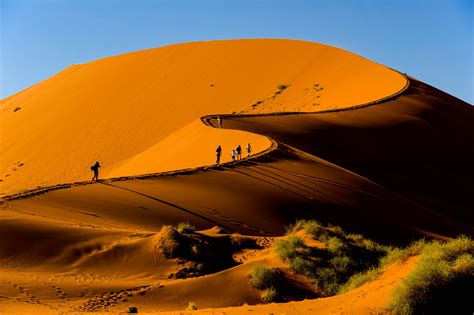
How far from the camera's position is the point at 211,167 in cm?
2845

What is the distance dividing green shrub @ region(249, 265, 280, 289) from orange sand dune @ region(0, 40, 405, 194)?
68.5ft

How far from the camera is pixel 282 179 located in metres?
28.1

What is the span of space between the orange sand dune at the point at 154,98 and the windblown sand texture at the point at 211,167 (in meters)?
0.23

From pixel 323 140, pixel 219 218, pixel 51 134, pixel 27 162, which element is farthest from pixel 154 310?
pixel 51 134

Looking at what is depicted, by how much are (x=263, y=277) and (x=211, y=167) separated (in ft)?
43.2

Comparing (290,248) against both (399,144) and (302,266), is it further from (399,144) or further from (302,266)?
(399,144)

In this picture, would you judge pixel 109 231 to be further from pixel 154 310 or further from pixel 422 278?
pixel 422 278

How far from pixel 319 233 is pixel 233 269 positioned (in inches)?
135

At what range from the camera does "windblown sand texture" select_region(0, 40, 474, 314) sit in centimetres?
1569

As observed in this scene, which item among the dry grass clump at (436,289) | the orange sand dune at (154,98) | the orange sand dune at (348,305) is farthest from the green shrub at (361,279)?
the orange sand dune at (154,98)

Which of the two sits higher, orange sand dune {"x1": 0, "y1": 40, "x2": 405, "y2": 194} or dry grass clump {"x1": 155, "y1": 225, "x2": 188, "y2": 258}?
orange sand dune {"x1": 0, "y1": 40, "x2": 405, "y2": 194}

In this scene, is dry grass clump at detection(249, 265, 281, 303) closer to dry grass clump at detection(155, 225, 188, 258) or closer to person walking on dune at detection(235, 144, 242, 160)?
dry grass clump at detection(155, 225, 188, 258)

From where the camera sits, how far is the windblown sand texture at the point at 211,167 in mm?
15688

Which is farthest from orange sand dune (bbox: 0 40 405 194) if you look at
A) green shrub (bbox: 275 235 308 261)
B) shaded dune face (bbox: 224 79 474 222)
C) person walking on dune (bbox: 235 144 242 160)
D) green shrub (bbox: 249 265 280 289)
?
green shrub (bbox: 249 265 280 289)
